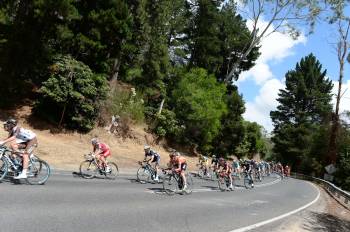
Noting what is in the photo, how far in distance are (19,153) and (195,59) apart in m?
45.4

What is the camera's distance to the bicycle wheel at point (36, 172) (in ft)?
46.7

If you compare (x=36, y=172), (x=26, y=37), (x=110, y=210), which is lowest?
(x=110, y=210)

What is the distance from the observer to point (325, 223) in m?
17.6

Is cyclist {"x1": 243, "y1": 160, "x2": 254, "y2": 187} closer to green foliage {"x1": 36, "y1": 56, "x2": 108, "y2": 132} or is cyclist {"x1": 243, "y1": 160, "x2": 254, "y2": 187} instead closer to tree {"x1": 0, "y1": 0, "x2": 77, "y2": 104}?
green foliage {"x1": 36, "y1": 56, "x2": 108, "y2": 132}

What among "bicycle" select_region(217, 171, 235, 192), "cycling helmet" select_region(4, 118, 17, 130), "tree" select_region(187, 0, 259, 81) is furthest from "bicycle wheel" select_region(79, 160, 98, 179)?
"tree" select_region(187, 0, 259, 81)

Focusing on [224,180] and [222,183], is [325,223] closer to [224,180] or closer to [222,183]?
[224,180]

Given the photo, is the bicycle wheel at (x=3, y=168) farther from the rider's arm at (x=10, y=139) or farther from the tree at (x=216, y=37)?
the tree at (x=216, y=37)

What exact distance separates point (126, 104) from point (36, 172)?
26.3 metres

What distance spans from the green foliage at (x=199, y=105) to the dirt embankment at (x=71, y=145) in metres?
7.80

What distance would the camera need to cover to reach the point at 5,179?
13.9 metres

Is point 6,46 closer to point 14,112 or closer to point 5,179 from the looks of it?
point 14,112

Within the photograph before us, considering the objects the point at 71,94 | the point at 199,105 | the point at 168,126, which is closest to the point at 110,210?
the point at 71,94

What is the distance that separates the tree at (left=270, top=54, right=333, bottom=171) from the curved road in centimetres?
6812

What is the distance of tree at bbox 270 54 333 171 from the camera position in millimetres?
84438
